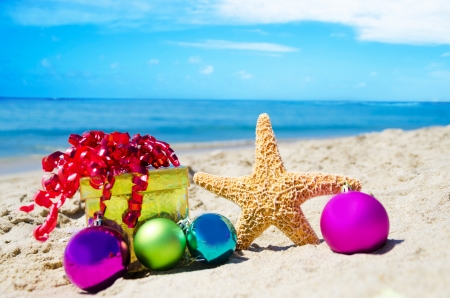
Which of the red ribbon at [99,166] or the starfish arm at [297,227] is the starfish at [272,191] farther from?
the red ribbon at [99,166]

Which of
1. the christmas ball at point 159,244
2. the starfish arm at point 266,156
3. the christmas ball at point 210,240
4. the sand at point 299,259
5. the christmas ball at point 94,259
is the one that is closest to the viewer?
the sand at point 299,259

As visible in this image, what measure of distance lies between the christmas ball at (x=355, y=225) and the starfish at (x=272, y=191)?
0.43 m

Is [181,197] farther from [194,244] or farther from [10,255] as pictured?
[10,255]

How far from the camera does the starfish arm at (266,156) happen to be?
375 cm

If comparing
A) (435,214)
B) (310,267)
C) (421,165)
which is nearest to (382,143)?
(421,165)

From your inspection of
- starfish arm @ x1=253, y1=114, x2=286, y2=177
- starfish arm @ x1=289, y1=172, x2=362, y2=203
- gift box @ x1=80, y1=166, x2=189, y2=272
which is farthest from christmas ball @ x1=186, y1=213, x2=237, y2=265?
starfish arm @ x1=289, y1=172, x2=362, y2=203

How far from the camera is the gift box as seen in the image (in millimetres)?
3354

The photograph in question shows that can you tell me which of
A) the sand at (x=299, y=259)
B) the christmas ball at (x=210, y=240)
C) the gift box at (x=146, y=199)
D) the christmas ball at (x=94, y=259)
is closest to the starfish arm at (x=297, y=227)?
the sand at (x=299, y=259)

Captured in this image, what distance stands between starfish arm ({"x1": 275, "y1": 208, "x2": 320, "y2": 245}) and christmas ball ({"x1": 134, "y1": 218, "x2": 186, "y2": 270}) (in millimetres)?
868

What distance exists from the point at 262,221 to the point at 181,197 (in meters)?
0.70

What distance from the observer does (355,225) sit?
3.06m

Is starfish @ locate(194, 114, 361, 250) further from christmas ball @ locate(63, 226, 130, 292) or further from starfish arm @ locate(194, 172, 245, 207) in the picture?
christmas ball @ locate(63, 226, 130, 292)

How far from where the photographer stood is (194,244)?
11.1 feet

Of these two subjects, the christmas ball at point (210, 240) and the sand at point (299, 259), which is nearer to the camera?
the sand at point (299, 259)
